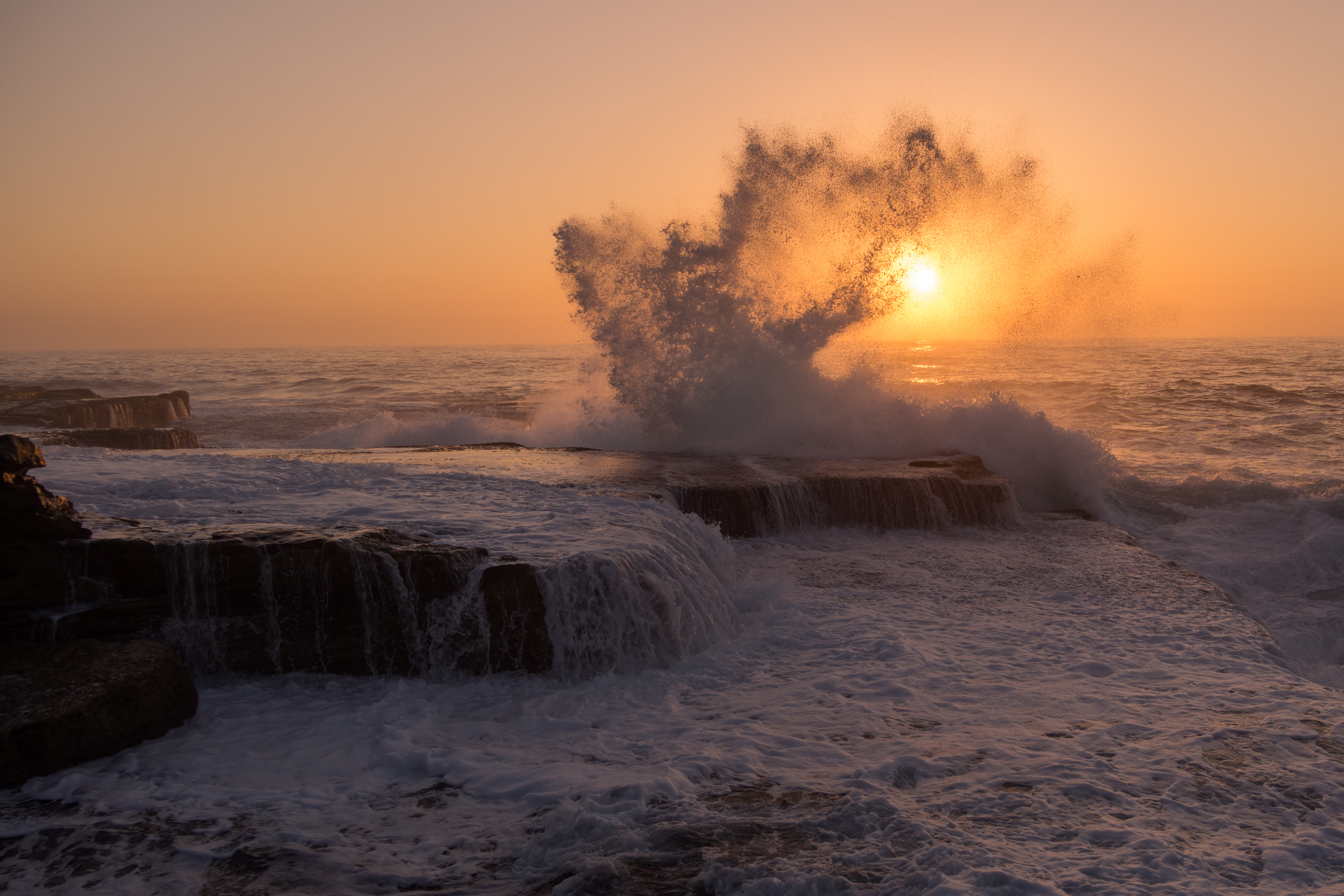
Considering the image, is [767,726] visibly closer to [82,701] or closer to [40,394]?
[82,701]

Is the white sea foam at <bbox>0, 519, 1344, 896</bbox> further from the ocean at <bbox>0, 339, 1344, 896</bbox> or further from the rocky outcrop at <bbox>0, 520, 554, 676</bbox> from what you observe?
the rocky outcrop at <bbox>0, 520, 554, 676</bbox>

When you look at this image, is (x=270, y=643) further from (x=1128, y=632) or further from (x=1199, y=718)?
(x=1128, y=632)

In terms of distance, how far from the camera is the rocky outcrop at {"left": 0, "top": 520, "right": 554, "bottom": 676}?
462 centimetres

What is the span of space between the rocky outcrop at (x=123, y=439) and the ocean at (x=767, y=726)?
3.90 m

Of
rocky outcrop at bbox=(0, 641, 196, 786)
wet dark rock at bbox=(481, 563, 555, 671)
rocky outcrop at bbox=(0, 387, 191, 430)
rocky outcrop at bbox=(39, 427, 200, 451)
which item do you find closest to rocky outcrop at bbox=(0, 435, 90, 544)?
rocky outcrop at bbox=(0, 641, 196, 786)

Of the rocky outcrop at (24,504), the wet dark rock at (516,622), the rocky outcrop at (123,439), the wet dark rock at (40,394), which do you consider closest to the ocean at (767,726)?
the wet dark rock at (516,622)

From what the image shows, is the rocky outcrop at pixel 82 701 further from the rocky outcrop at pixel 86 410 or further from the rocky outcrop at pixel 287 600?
the rocky outcrop at pixel 86 410

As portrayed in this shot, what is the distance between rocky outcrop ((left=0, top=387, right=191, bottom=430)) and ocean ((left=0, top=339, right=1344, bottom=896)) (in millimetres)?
10127

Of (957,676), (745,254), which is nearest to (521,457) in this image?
(745,254)

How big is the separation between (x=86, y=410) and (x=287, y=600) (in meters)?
17.2

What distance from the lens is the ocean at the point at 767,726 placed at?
10.1 feet

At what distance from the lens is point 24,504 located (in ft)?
15.1

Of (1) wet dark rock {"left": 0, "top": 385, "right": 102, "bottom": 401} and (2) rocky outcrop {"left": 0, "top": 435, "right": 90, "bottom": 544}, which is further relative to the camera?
(1) wet dark rock {"left": 0, "top": 385, "right": 102, "bottom": 401}

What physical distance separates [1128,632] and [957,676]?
1.79m
